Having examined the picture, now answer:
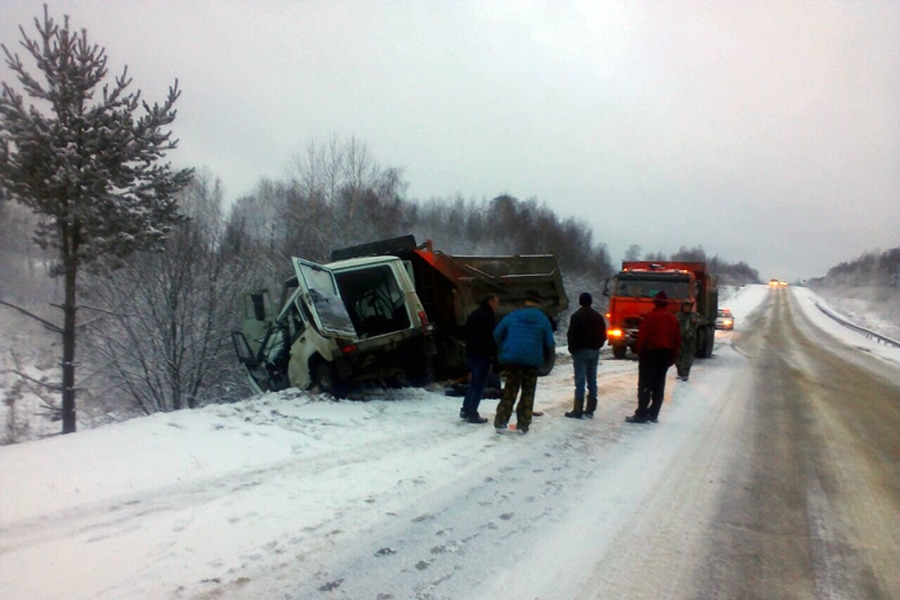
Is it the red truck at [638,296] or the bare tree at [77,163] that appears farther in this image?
the red truck at [638,296]

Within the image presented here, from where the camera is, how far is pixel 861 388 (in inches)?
532

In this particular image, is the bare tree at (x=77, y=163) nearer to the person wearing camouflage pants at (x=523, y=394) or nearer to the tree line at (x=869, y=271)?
the person wearing camouflage pants at (x=523, y=394)

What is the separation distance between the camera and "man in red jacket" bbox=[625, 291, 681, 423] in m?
8.09

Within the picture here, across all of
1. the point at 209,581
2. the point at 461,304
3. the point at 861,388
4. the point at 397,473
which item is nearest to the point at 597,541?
the point at 397,473

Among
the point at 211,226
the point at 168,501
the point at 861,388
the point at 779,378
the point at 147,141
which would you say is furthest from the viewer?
the point at 211,226

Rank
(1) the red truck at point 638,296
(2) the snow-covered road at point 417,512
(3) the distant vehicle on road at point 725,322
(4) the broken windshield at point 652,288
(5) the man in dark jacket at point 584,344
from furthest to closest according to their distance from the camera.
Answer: (3) the distant vehicle on road at point 725,322, (4) the broken windshield at point 652,288, (1) the red truck at point 638,296, (5) the man in dark jacket at point 584,344, (2) the snow-covered road at point 417,512

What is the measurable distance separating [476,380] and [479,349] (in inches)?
15.4

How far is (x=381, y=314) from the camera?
428 inches

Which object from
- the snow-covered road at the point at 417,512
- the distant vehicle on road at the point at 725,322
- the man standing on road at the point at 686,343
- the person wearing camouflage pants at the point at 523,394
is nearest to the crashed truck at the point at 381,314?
the person wearing camouflage pants at the point at 523,394

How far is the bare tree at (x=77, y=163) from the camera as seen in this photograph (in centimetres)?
930

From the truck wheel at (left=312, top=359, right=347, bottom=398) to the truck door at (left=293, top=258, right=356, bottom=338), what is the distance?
757 millimetres

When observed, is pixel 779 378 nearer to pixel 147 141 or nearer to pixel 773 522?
pixel 773 522

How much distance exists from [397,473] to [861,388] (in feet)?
41.0

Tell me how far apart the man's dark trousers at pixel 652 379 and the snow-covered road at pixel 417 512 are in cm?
64
